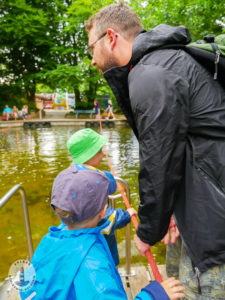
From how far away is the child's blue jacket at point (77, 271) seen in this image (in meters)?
1.10

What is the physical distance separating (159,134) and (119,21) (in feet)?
2.50

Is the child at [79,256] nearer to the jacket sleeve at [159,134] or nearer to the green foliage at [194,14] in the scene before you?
the jacket sleeve at [159,134]

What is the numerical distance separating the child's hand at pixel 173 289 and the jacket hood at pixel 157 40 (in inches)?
45.8

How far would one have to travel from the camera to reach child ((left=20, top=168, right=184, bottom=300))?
3.65 feet

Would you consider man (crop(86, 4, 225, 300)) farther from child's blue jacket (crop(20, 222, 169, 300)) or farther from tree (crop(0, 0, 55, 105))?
tree (crop(0, 0, 55, 105))

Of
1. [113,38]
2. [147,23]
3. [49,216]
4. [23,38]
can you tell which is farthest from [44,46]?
[113,38]

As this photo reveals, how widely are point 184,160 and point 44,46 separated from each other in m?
27.2

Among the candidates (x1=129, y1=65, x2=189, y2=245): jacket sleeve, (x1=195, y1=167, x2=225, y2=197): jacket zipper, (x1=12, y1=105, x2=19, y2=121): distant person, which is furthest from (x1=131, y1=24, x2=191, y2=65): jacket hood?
(x1=12, y1=105, x2=19, y2=121): distant person

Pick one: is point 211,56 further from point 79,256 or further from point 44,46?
point 44,46

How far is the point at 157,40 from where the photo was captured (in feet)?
3.82

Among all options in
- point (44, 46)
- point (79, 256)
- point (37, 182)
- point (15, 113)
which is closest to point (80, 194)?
point (79, 256)

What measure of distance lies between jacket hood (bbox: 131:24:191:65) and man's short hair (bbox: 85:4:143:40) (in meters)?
0.23

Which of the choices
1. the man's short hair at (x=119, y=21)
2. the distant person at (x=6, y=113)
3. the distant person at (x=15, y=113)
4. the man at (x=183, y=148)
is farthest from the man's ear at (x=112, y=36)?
the distant person at (x=15, y=113)

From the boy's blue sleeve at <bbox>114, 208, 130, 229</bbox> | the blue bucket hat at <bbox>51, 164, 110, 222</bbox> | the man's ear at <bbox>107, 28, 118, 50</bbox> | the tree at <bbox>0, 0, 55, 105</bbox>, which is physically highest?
the tree at <bbox>0, 0, 55, 105</bbox>
